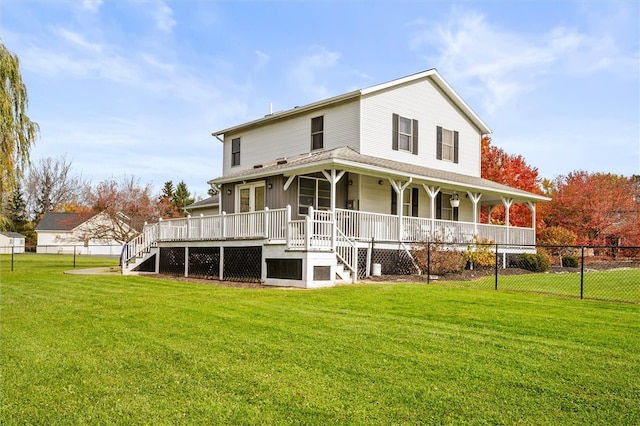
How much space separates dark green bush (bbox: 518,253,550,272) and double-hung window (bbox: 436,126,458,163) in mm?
5297

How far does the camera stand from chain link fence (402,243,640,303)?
39.9 feet

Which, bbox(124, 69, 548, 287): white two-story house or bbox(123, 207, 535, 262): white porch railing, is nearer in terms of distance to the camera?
bbox(123, 207, 535, 262): white porch railing

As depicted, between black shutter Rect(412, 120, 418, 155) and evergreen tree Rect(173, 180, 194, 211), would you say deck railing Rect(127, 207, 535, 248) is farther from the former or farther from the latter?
evergreen tree Rect(173, 180, 194, 211)

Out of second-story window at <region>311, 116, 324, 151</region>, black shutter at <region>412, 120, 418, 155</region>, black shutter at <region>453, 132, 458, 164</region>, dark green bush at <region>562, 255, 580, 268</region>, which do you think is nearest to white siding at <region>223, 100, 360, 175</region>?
second-story window at <region>311, 116, 324, 151</region>

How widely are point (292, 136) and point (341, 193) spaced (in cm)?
392

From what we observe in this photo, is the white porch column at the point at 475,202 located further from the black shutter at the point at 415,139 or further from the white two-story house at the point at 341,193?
the black shutter at the point at 415,139

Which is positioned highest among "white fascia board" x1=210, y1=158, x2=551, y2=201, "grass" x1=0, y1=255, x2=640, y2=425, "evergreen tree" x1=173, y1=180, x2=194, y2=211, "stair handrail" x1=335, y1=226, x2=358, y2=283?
"evergreen tree" x1=173, y1=180, x2=194, y2=211

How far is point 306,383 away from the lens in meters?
4.58

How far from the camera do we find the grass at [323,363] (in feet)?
12.9

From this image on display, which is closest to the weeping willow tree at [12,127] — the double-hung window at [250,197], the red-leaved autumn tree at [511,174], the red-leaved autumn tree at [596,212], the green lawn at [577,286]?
the double-hung window at [250,197]

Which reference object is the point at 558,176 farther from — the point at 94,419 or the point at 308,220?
the point at 94,419

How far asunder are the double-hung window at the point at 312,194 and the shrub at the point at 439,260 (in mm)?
4054

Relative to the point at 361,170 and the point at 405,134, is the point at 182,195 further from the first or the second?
the point at 361,170

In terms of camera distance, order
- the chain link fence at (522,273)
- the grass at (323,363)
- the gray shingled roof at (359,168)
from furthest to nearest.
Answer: the gray shingled roof at (359,168), the chain link fence at (522,273), the grass at (323,363)
